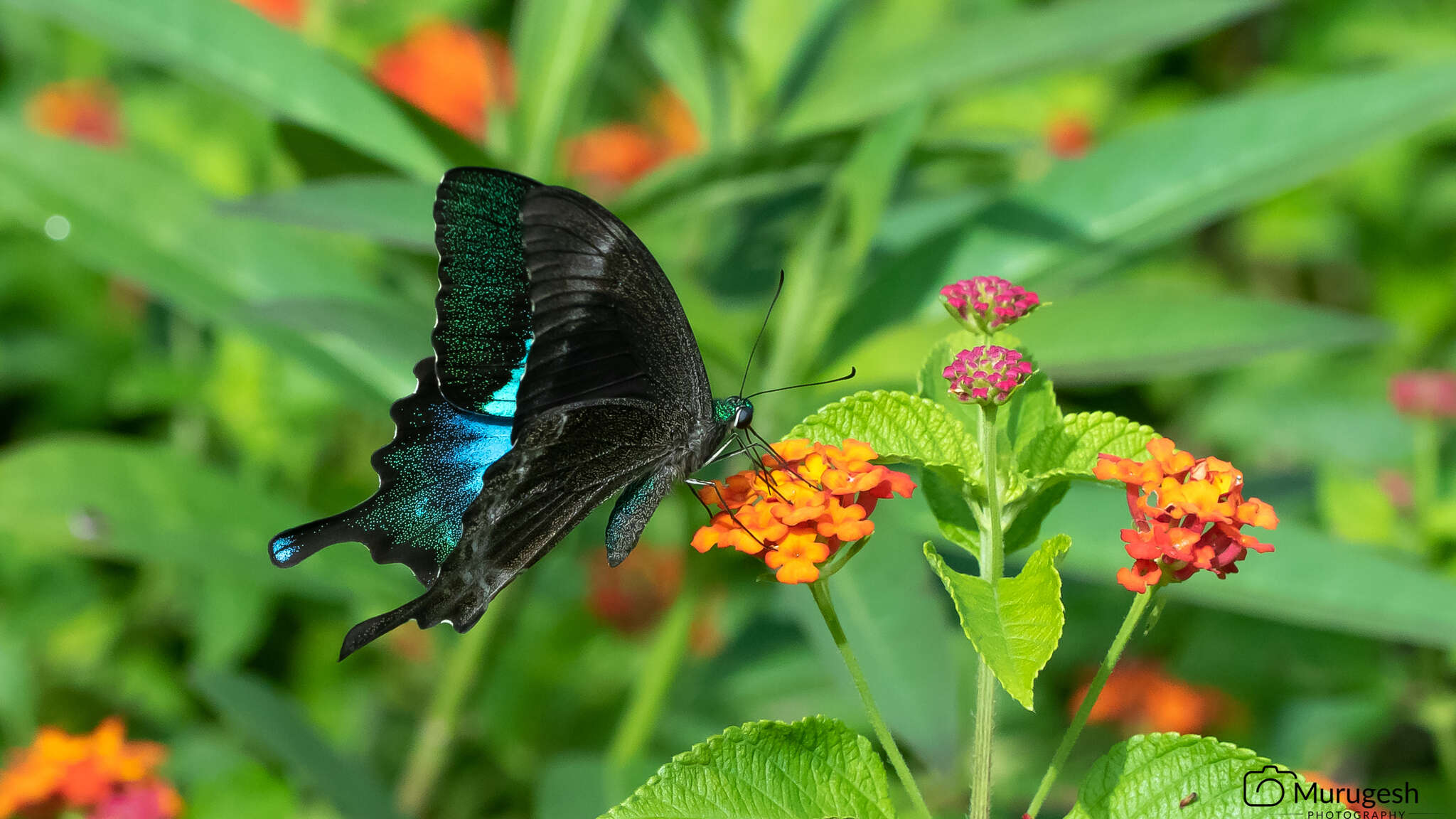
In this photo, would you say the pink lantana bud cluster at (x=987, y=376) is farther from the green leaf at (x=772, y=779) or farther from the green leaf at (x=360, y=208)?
the green leaf at (x=360, y=208)

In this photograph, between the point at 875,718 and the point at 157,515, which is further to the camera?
the point at 157,515

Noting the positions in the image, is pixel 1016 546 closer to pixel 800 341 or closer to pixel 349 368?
pixel 800 341

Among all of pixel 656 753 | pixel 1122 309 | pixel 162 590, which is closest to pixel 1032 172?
pixel 1122 309

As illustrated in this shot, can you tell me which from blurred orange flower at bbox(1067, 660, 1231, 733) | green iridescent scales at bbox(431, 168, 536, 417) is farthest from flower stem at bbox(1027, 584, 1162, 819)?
blurred orange flower at bbox(1067, 660, 1231, 733)

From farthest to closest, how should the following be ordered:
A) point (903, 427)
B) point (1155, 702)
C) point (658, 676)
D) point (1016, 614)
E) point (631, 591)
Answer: point (631, 591), point (1155, 702), point (658, 676), point (903, 427), point (1016, 614)

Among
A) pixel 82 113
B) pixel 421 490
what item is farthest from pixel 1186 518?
pixel 82 113

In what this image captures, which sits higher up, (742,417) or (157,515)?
(157,515)

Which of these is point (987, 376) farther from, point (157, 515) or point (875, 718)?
point (157, 515)
